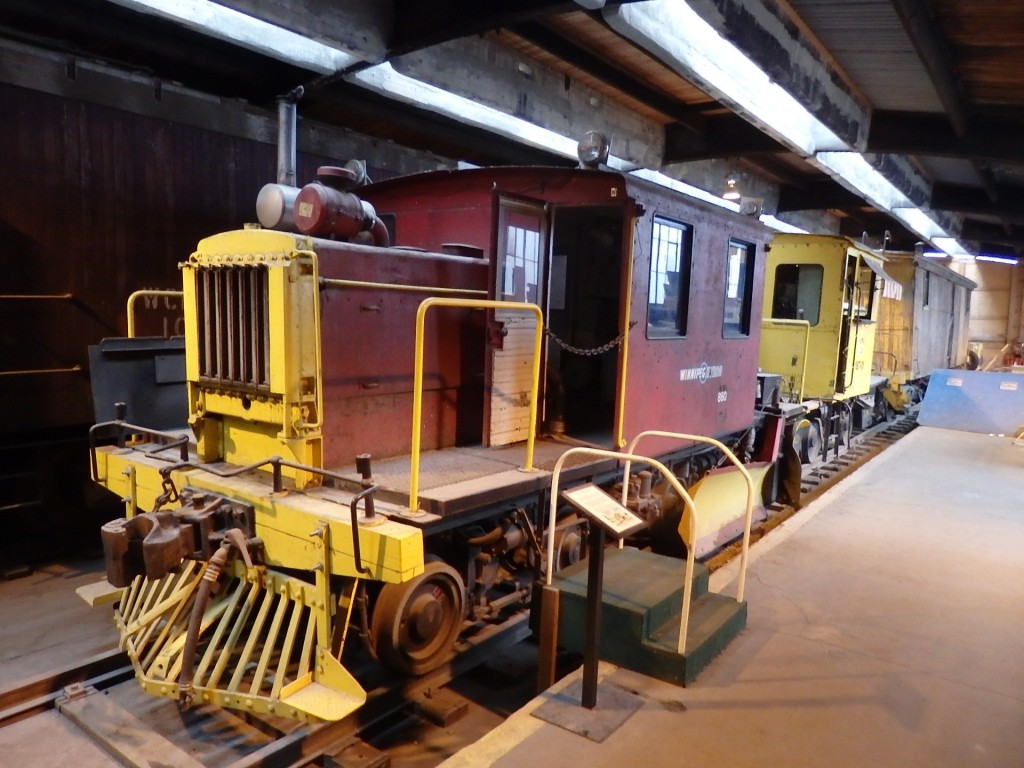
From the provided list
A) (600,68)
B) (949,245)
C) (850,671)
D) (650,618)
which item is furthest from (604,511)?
(949,245)

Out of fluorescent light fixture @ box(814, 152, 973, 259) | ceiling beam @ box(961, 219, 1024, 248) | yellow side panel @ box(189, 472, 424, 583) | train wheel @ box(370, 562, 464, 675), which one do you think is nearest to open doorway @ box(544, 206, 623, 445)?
train wheel @ box(370, 562, 464, 675)

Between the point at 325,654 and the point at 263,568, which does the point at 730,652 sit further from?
the point at 263,568

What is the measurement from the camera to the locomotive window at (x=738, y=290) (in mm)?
6145

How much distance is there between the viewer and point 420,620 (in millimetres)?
3539

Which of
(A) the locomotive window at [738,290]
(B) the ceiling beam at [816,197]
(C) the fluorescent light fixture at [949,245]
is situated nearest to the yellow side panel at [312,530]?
(A) the locomotive window at [738,290]

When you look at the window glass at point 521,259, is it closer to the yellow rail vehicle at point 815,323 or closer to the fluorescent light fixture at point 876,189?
the fluorescent light fixture at point 876,189

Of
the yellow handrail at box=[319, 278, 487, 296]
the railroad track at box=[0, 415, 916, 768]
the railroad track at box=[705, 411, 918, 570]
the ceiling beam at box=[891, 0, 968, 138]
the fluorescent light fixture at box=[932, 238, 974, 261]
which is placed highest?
the ceiling beam at box=[891, 0, 968, 138]

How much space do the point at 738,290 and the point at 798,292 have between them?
4.59m

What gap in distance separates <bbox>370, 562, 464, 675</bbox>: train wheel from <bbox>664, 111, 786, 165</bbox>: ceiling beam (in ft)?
23.2

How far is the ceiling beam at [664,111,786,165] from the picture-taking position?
880 cm

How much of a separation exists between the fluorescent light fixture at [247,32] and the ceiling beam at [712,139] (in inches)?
189

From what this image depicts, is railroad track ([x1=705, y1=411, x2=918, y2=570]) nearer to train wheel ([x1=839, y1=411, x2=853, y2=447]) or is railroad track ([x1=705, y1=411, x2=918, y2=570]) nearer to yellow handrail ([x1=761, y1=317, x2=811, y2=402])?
train wheel ([x1=839, y1=411, x2=853, y2=447])

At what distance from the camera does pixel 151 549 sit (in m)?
3.12

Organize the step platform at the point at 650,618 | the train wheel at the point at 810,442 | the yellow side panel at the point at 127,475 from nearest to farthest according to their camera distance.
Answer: the step platform at the point at 650,618 < the yellow side panel at the point at 127,475 < the train wheel at the point at 810,442
